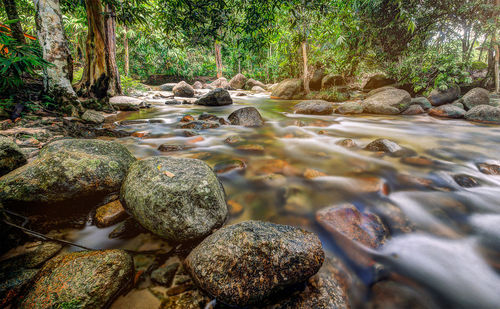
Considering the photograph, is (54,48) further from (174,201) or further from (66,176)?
(174,201)

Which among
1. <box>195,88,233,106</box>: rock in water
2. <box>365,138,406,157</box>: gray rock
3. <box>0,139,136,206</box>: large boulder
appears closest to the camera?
<box>0,139,136,206</box>: large boulder

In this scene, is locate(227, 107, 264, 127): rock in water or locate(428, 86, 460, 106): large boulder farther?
locate(428, 86, 460, 106): large boulder

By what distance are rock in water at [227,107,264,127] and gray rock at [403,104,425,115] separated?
578cm

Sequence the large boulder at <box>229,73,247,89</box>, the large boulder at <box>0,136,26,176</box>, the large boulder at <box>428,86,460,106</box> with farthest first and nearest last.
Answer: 1. the large boulder at <box>229,73,247,89</box>
2. the large boulder at <box>428,86,460,106</box>
3. the large boulder at <box>0,136,26,176</box>

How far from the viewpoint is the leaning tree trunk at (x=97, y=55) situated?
6.81 metres

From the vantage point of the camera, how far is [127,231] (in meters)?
1.82

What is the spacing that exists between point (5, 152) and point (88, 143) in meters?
0.79

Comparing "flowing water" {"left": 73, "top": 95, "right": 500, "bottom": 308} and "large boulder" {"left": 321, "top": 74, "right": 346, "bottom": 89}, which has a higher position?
"large boulder" {"left": 321, "top": 74, "right": 346, "bottom": 89}

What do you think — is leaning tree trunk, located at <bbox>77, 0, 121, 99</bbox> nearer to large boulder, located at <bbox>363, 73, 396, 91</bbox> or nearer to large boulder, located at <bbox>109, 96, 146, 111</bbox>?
large boulder, located at <bbox>109, 96, 146, 111</bbox>

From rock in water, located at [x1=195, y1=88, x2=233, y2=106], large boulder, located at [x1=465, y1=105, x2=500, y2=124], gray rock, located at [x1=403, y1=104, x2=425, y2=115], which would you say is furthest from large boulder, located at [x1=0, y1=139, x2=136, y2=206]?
large boulder, located at [x1=465, y1=105, x2=500, y2=124]

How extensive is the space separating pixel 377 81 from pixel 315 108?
772cm

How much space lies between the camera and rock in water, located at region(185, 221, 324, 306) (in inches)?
48.6

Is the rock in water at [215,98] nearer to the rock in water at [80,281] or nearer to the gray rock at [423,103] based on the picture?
the gray rock at [423,103]

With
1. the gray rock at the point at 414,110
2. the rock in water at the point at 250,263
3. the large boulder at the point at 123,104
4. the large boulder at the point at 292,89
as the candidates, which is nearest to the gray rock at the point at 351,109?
the gray rock at the point at 414,110
